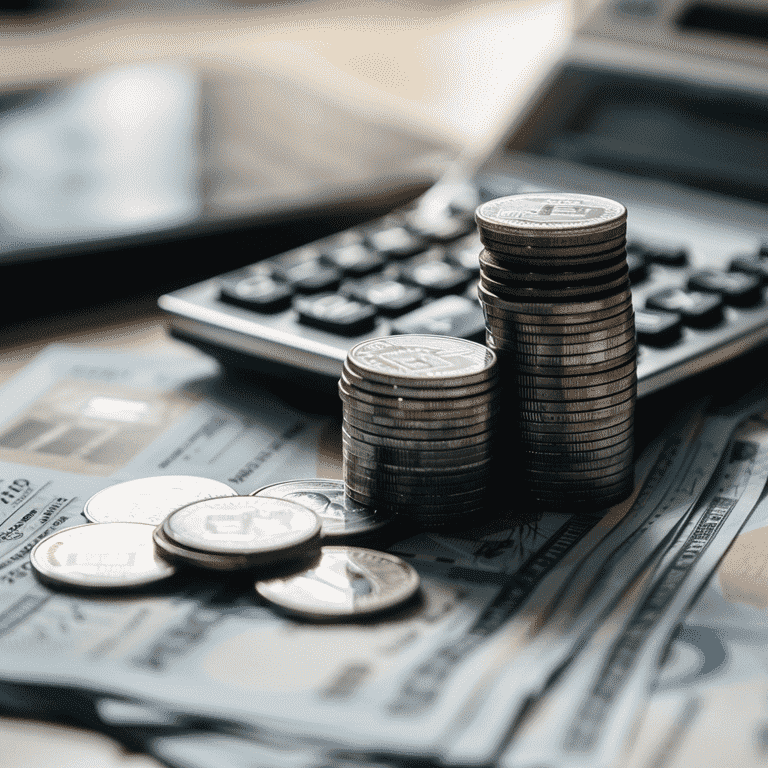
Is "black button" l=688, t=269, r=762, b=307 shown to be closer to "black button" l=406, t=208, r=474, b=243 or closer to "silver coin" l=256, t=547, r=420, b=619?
"black button" l=406, t=208, r=474, b=243

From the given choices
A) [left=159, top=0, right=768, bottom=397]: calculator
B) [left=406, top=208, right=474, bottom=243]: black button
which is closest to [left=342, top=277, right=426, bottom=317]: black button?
[left=159, top=0, right=768, bottom=397]: calculator

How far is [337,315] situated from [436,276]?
0.10 meters

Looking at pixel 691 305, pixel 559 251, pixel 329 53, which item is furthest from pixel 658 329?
pixel 329 53

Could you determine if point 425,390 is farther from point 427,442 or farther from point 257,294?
point 257,294

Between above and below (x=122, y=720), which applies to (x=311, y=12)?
above

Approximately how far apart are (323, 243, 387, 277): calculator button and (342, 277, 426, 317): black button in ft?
0.08

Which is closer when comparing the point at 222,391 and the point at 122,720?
the point at 122,720

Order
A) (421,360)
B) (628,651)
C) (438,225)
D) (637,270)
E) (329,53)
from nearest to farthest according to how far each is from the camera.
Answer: (628,651) < (421,360) < (637,270) < (438,225) < (329,53)

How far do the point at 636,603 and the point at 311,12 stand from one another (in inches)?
76.9

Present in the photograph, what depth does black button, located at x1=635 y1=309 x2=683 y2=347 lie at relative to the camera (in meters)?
0.62

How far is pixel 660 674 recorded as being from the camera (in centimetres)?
39

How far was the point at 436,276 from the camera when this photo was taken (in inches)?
28.0

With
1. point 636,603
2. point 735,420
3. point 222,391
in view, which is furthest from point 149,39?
point 636,603

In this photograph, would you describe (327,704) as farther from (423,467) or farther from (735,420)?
(735,420)
